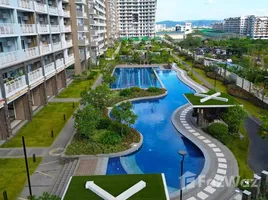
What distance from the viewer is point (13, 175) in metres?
16.3

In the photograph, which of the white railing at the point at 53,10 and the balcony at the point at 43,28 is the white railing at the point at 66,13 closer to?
the white railing at the point at 53,10

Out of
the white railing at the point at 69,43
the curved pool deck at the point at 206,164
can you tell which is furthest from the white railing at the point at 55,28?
the curved pool deck at the point at 206,164

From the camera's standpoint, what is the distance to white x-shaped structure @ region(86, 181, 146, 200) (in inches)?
419

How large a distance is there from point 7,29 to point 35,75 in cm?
653

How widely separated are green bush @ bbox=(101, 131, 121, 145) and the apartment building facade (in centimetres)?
836

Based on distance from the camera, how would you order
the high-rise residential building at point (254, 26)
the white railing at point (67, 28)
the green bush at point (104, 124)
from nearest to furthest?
the green bush at point (104, 124) → the white railing at point (67, 28) → the high-rise residential building at point (254, 26)

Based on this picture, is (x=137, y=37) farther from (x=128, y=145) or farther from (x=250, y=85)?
(x=128, y=145)

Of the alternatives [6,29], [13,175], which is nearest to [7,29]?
[6,29]

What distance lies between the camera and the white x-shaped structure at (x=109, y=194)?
10641 mm

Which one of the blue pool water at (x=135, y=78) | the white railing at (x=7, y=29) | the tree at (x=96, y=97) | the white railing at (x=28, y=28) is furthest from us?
the blue pool water at (x=135, y=78)

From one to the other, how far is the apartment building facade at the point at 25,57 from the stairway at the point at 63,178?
7632 mm

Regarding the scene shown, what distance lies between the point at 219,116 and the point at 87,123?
12120 millimetres

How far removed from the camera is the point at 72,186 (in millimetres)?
12008

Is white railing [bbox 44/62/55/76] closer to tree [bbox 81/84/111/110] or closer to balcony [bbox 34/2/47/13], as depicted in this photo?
balcony [bbox 34/2/47/13]
